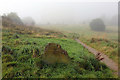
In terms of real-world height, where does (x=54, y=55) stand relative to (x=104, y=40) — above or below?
below

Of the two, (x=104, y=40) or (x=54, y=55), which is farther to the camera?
(x=104, y=40)

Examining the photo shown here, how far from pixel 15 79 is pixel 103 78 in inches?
186

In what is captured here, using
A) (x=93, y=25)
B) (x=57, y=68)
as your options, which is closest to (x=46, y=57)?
(x=57, y=68)

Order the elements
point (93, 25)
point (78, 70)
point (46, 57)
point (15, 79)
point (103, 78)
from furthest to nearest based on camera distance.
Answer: point (93, 25) → point (46, 57) → point (78, 70) → point (103, 78) → point (15, 79)

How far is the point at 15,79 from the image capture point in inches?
192

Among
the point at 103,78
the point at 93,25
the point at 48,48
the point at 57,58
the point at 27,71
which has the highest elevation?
the point at 93,25

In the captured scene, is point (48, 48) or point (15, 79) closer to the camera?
point (15, 79)

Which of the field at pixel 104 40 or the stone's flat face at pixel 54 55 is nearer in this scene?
the stone's flat face at pixel 54 55

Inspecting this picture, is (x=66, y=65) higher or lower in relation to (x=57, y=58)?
lower

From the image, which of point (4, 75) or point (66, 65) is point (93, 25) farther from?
point (4, 75)

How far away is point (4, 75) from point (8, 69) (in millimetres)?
551

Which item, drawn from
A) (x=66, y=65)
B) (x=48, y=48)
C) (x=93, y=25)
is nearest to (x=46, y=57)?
(x=48, y=48)

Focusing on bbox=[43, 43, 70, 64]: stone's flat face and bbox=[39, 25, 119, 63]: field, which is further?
bbox=[39, 25, 119, 63]: field

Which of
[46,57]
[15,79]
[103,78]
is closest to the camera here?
[15,79]
